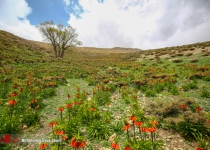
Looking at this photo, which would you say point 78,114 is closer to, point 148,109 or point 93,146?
point 93,146

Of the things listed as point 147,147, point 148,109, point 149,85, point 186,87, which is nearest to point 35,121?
point 147,147

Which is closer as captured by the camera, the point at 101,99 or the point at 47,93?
the point at 101,99

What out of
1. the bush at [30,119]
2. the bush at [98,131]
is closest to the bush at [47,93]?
the bush at [30,119]

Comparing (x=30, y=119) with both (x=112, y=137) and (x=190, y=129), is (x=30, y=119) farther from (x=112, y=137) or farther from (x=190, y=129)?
(x=190, y=129)

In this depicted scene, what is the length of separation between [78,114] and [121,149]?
3346 millimetres

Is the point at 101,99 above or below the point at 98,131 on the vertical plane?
above

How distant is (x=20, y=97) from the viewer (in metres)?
9.55

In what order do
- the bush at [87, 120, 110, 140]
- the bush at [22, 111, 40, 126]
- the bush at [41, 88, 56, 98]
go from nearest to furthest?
the bush at [87, 120, 110, 140]
the bush at [22, 111, 40, 126]
the bush at [41, 88, 56, 98]

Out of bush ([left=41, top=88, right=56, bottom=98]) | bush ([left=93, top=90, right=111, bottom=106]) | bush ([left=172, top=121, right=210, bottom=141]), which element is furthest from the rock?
bush ([left=41, top=88, right=56, bottom=98])

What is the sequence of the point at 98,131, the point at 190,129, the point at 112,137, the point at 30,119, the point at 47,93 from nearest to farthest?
1. the point at 190,129
2. the point at 112,137
3. the point at 98,131
4. the point at 30,119
5. the point at 47,93

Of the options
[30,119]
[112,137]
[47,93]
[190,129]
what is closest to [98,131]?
[112,137]

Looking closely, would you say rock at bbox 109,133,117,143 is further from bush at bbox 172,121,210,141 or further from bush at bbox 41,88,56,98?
bush at bbox 41,88,56,98

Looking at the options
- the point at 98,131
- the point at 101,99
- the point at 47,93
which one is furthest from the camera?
the point at 47,93

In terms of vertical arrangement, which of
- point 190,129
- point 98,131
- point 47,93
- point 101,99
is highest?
point 47,93
